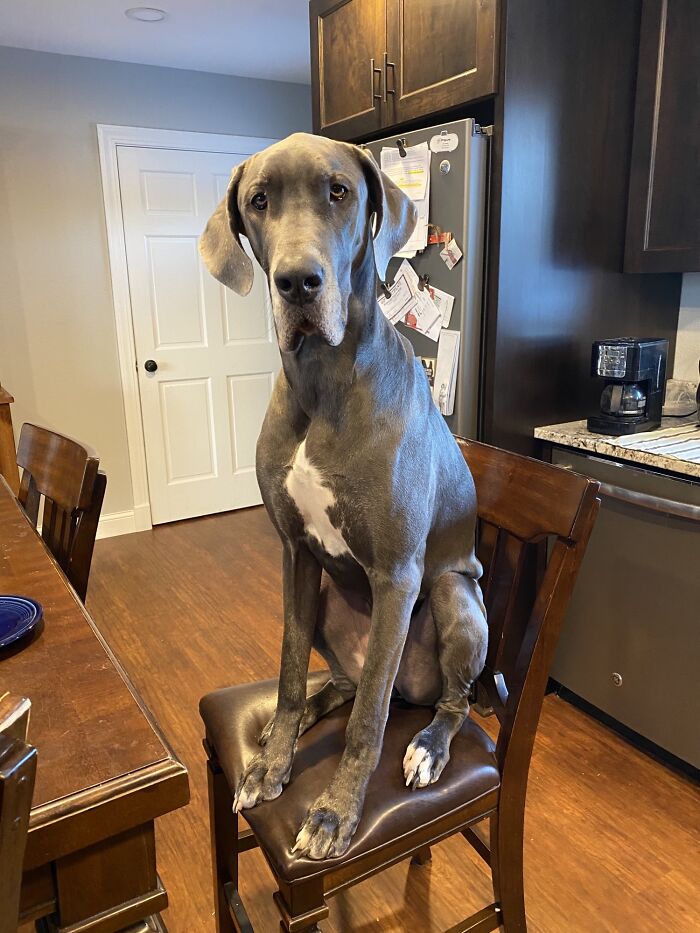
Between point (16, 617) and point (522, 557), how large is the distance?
83cm

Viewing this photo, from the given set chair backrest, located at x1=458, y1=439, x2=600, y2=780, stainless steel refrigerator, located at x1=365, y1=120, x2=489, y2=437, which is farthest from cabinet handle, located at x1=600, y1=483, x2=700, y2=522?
chair backrest, located at x1=458, y1=439, x2=600, y2=780

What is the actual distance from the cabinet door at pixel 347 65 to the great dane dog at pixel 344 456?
4.72 ft

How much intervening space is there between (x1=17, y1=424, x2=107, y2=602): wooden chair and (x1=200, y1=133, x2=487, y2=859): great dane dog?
478 mm

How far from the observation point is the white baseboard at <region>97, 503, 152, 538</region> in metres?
3.79

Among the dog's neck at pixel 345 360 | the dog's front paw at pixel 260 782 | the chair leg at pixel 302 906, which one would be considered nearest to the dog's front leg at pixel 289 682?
the dog's front paw at pixel 260 782

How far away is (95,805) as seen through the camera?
26.8 inches

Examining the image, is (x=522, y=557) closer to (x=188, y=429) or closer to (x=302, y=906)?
(x=302, y=906)

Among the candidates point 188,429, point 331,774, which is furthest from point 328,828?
point 188,429

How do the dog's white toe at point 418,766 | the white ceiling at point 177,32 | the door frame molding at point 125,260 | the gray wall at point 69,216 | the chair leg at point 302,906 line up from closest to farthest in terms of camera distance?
the chair leg at point 302,906
the dog's white toe at point 418,766
the white ceiling at point 177,32
the gray wall at point 69,216
the door frame molding at point 125,260

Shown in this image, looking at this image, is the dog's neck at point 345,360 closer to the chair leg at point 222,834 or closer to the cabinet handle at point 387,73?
the chair leg at point 222,834

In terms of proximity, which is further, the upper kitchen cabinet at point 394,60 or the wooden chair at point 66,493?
the upper kitchen cabinet at point 394,60

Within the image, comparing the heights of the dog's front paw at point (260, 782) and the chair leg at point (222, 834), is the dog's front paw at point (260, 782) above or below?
above

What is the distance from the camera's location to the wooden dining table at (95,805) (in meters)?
0.68

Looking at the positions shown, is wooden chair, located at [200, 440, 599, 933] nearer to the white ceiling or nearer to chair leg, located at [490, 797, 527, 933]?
chair leg, located at [490, 797, 527, 933]
